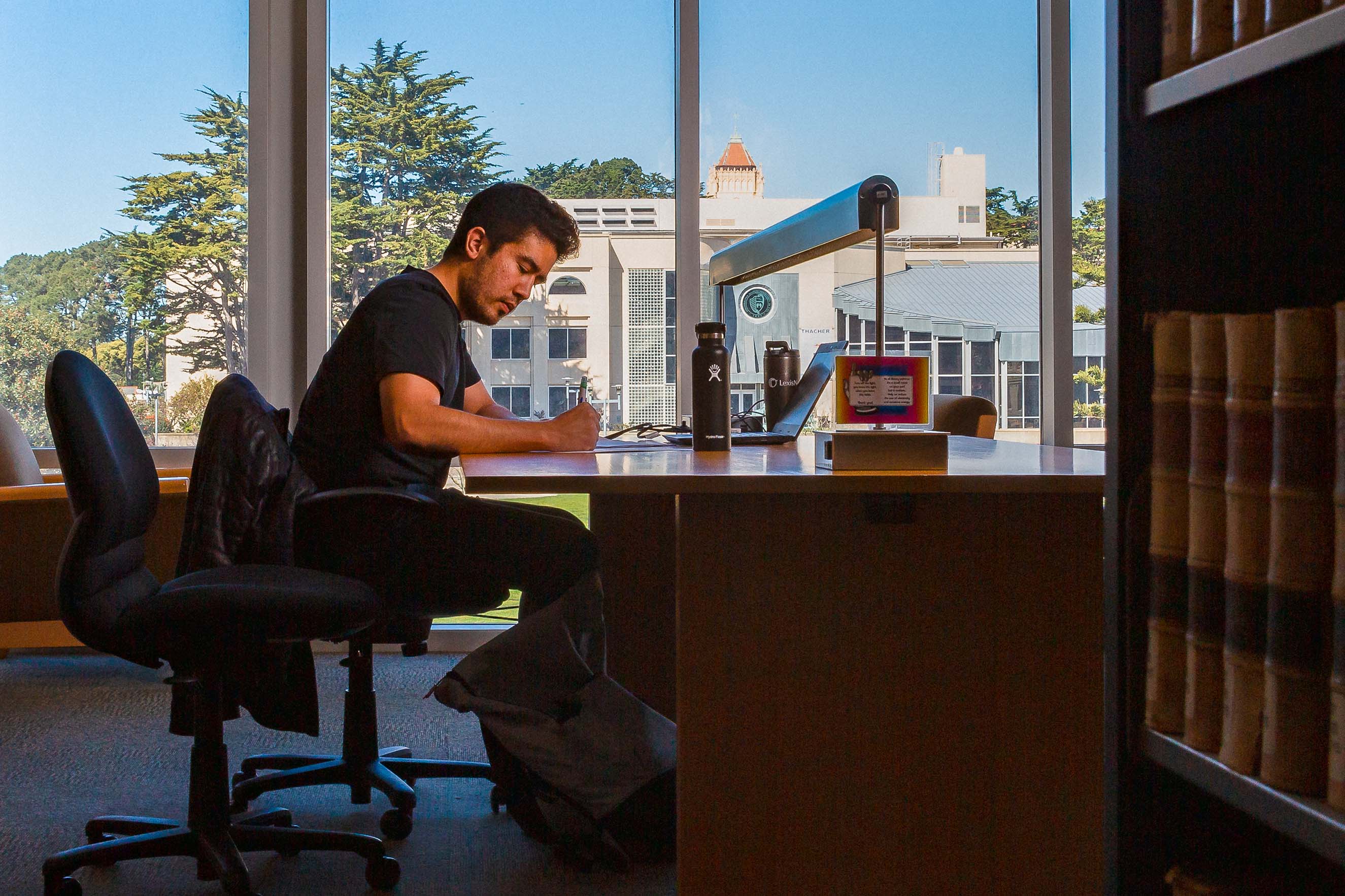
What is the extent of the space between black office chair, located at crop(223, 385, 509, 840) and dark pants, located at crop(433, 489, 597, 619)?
3 centimetres

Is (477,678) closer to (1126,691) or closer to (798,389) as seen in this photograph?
(798,389)

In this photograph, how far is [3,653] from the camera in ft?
12.0

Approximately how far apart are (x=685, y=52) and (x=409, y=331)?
6.81ft

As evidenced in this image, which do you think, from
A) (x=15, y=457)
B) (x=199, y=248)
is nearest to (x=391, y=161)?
(x=199, y=248)

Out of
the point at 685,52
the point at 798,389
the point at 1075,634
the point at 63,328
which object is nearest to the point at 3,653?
the point at 63,328

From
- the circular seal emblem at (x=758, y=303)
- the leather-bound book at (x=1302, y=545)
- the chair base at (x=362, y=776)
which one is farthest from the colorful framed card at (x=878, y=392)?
the circular seal emblem at (x=758, y=303)

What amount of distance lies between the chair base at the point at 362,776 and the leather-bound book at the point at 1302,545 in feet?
5.93

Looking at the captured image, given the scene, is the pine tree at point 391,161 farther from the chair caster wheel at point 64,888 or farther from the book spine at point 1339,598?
the book spine at point 1339,598

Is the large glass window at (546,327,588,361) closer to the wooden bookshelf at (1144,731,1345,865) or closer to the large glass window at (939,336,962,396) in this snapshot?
the large glass window at (939,336,962,396)

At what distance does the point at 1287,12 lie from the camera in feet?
2.18

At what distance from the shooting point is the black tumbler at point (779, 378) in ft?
8.79

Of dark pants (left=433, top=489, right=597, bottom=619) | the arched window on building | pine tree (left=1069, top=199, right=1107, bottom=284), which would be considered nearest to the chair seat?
dark pants (left=433, top=489, right=597, bottom=619)

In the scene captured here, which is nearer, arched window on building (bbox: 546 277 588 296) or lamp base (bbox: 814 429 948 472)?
lamp base (bbox: 814 429 948 472)

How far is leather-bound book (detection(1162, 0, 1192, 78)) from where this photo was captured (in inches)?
29.3
